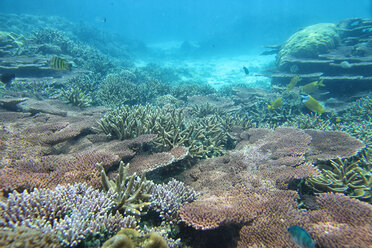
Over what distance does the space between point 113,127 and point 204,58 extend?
35349 millimetres

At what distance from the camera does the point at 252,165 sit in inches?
149

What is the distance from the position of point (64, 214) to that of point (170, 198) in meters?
1.28

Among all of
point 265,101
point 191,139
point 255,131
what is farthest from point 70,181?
point 265,101

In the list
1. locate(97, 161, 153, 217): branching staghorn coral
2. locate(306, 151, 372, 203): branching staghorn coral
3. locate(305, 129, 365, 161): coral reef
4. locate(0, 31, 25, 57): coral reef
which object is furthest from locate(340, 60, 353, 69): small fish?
locate(0, 31, 25, 57): coral reef

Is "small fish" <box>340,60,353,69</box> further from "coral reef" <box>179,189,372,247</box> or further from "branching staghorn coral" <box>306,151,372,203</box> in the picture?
"coral reef" <box>179,189,372,247</box>

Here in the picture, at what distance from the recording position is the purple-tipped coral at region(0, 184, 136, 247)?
1785mm

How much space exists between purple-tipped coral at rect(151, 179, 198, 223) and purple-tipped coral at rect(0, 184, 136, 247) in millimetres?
483

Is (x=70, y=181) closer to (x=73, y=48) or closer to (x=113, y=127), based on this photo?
(x=113, y=127)

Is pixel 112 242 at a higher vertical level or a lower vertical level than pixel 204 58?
lower

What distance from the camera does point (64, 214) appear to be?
2143 mm

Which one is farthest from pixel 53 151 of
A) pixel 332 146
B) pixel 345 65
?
pixel 345 65

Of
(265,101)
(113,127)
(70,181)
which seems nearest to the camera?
(70,181)

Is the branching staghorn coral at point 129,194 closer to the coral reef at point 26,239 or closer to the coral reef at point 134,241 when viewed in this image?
the coral reef at point 134,241

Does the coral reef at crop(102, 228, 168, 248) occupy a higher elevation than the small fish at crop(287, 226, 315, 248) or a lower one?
higher
